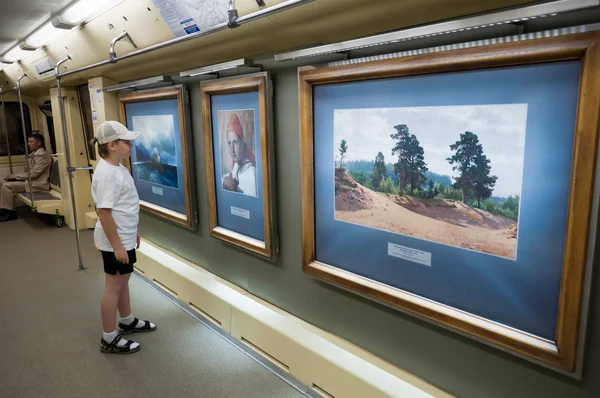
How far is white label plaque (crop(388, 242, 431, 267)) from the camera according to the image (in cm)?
209

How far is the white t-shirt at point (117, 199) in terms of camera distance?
9.62ft

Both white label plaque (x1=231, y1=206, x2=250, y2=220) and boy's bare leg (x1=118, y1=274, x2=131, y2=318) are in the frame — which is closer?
white label plaque (x1=231, y1=206, x2=250, y2=220)

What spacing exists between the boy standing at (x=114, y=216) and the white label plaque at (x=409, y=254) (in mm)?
1992

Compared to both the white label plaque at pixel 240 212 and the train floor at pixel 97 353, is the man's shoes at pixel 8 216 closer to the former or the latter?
the train floor at pixel 97 353

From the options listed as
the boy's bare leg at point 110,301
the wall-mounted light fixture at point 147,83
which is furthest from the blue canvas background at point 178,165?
the boy's bare leg at point 110,301

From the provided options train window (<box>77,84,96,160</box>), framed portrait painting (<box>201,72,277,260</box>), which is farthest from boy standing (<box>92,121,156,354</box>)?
train window (<box>77,84,96,160</box>)

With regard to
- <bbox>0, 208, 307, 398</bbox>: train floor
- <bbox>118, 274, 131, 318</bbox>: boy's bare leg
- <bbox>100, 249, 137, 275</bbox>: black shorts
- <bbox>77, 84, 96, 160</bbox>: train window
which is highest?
<bbox>77, 84, 96, 160</bbox>: train window

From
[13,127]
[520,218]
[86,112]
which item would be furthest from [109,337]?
[13,127]

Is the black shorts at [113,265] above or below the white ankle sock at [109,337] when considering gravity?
above

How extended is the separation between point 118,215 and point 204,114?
1.07 meters

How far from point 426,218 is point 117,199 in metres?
2.22

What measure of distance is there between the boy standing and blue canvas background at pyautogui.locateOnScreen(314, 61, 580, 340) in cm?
168

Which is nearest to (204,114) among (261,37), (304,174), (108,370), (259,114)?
(259,114)

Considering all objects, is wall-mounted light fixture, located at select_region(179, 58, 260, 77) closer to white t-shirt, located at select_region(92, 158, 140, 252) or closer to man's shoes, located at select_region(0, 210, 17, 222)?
white t-shirt, located at select_region(92, 158, 140, 252)
